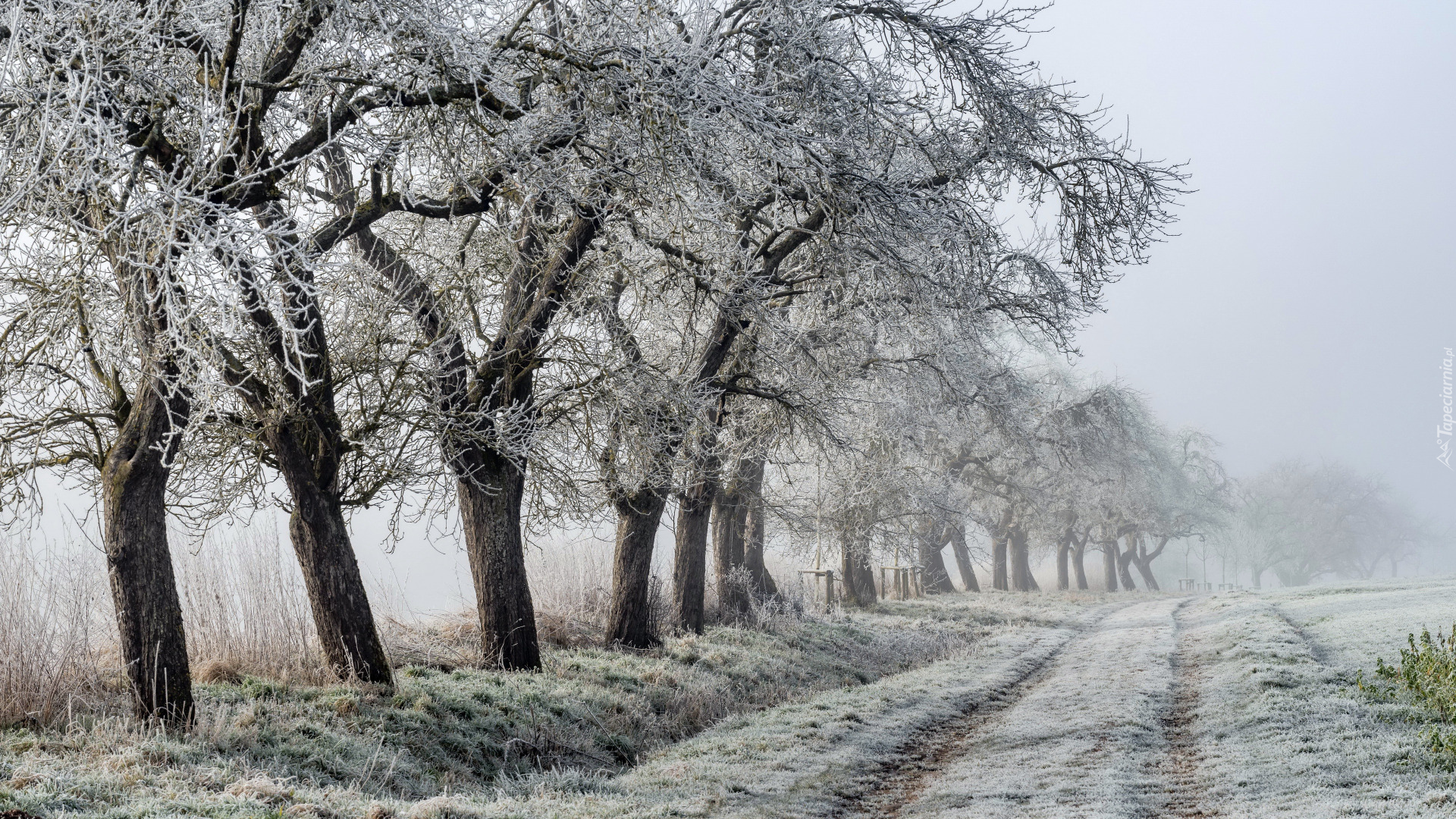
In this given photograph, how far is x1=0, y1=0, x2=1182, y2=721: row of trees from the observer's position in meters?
5.46

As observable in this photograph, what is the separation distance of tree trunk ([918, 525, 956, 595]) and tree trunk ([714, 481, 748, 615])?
36.1 ft

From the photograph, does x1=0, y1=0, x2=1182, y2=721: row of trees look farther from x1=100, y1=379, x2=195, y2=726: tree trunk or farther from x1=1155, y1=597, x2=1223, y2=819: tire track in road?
x1=1155, y1=597, x2=1223, y2=819: tire track in road

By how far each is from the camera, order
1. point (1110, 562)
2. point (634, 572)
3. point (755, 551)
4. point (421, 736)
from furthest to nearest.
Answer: point (1110, 562)
point (755, 551)
point (634, 572)
point (421, 736)

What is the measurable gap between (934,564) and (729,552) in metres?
15.9

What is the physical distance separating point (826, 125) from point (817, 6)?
1.16m

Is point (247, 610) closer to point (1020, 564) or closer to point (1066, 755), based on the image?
point (1066, 755)

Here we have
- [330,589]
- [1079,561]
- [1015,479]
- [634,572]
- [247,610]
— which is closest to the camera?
[330,589]

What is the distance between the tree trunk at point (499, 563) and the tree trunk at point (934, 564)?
60.8 ft

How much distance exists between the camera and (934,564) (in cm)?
3144

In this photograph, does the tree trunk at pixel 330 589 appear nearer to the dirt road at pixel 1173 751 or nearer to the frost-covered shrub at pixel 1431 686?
the dirt road at pixel 1173 751

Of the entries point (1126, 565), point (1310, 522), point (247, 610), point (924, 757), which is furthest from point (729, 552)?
point (1310, 522)

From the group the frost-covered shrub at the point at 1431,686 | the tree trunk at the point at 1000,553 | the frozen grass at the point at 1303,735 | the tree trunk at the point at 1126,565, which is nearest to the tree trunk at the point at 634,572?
the frozen grass at the point at 1303,735

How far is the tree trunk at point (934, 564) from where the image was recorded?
28.5 metres

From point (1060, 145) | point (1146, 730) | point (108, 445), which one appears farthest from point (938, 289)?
point (108, 445)
